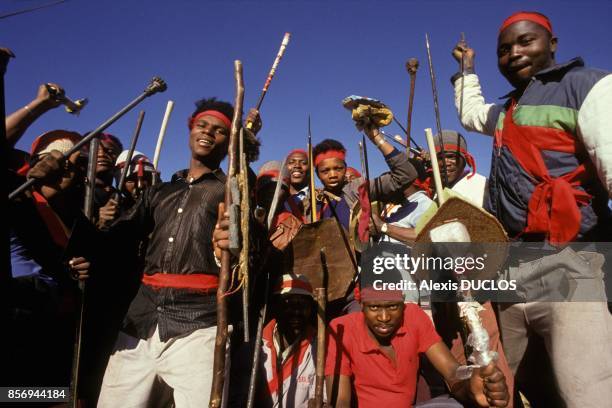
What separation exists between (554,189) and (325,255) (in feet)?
5.76

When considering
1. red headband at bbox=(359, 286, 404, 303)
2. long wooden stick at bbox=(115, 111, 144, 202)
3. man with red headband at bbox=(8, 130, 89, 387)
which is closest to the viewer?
man with red headband at bbox=(8, 130, 89, 387)

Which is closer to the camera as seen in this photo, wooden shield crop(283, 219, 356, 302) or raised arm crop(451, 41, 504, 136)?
raised arm crop(451, 41, 504, 136)

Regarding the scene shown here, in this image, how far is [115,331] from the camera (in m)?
3.15

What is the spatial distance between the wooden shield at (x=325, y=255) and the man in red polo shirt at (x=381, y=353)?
0.24m

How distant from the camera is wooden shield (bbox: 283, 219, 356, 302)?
10.6 ft

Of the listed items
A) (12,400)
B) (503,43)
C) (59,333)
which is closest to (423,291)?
(503,43)

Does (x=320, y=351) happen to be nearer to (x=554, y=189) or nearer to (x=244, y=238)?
(x=244, y=238)

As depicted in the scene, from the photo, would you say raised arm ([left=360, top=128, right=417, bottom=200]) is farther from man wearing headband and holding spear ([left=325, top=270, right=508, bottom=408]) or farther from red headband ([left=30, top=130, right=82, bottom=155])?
red headband ([left=30, top=130, right=82, bottom=155])

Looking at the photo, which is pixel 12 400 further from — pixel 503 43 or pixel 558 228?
pixel 503 43

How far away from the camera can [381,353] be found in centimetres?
304

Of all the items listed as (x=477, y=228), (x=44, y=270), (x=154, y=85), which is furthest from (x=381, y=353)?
(x=154, y=85)

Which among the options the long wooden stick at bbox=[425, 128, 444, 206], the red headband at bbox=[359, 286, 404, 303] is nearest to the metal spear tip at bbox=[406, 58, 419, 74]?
the long wooden stick at bbox=[425, 128, 444, 206]

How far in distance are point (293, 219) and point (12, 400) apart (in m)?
2.64

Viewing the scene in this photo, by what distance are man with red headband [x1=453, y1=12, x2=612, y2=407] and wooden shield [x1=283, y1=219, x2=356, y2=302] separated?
3.99 ft
